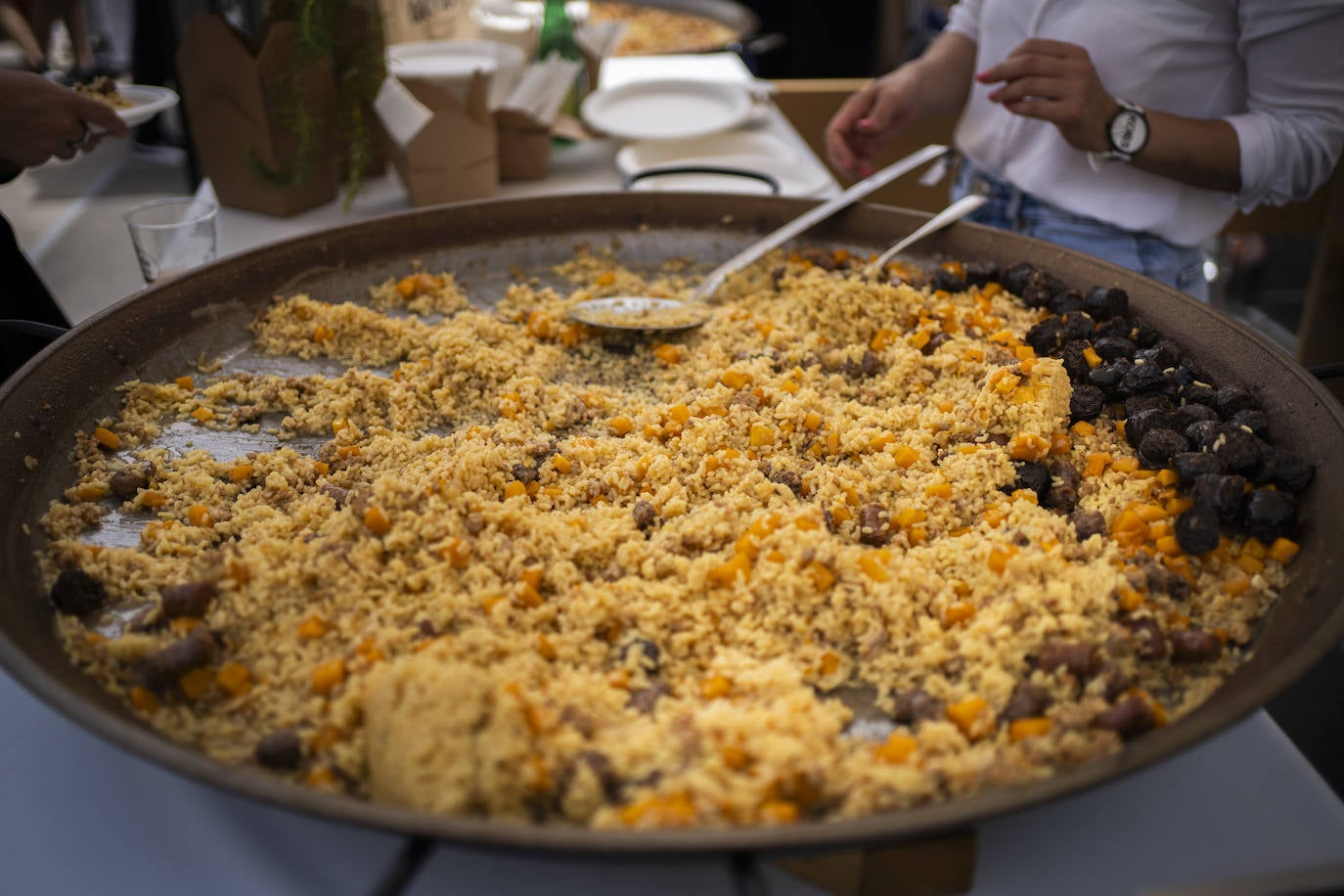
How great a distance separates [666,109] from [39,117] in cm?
187

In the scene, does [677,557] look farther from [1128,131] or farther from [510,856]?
[1128,131]

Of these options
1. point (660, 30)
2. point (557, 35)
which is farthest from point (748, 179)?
point (660, 30)

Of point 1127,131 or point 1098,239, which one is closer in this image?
point 1127,131

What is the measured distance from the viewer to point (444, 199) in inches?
97.0

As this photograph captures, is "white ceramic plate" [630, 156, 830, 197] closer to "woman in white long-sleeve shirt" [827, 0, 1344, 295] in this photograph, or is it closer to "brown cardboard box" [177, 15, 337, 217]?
"woman in white long-sleeve shirt" [827, 0, 1344, 295]

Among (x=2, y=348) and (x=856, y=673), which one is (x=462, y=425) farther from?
(x=2, y=348)

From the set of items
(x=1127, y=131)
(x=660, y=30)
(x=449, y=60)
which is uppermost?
(x=1127, y=131)

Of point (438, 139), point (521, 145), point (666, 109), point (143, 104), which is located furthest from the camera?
point (666, 109)

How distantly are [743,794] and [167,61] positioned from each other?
6.04m

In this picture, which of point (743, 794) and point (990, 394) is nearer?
point (743, 794)

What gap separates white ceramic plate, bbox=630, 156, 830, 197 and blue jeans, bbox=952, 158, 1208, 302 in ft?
1.65

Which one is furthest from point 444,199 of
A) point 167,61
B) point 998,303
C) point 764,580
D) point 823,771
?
point 167,61

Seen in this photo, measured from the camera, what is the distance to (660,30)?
Result: 17.1ft

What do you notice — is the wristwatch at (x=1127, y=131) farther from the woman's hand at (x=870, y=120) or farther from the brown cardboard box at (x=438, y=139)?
the brown cardboard box at (x=438, y=139)
